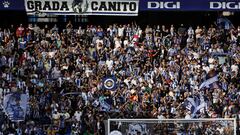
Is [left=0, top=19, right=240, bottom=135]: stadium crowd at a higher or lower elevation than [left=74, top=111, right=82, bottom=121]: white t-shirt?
higher

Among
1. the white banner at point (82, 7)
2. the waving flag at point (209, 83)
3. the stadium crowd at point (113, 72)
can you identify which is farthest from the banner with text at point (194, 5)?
the waving flag at point (209, 83)

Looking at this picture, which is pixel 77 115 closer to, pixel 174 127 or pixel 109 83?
pixel 109 83

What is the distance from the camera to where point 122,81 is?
30422mm

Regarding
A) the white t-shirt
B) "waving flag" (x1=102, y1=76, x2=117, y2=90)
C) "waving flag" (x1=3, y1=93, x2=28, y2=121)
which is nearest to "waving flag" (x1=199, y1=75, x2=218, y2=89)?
"waving flag" (x1=102, y1=76, x2=117, y2=90)

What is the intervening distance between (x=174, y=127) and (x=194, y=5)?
12.4m

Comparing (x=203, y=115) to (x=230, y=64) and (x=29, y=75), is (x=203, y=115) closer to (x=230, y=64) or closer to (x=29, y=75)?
(x=230, y=64)

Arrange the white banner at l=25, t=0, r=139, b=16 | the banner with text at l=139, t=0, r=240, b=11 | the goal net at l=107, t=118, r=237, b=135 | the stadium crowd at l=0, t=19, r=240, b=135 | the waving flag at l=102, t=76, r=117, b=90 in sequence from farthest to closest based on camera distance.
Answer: the banner with text at l=139, t=0, r=240, b=11, the white banner at l=25, t=0, r=139, b=16, the waving flag at l=102, t=76, r=117, b=90, the stadium crowd at l=0, t=19, r=240, b=135, the goal net at l=107, t=118, r=237, b=135

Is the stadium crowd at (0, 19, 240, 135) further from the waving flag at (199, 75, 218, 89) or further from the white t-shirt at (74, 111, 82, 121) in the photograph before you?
the waving flag at (199, 75, 218, 89)

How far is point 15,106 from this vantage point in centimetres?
2814

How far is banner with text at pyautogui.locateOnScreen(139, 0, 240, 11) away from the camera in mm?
34188

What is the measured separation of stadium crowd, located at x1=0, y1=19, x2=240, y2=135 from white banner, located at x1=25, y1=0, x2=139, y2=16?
0.82 metres

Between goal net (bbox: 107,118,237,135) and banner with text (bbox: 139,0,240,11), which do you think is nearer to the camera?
goal net (bbox: 107,118,237,135)

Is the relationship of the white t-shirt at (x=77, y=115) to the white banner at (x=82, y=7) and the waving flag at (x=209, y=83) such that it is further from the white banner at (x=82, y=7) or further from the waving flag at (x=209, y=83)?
the white banner at (x=82, y=7)

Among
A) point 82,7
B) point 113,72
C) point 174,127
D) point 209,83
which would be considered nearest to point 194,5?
point 209,83
